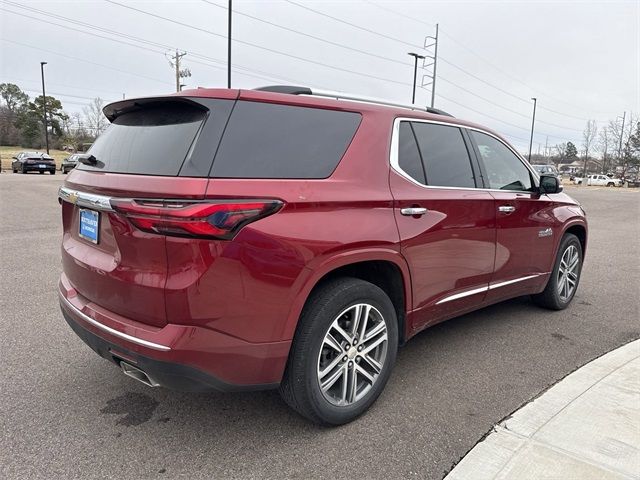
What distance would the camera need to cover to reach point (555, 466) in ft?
8.04

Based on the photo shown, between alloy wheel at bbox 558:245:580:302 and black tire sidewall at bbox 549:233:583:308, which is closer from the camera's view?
black tire sidewall at bbox 549:233:583:308

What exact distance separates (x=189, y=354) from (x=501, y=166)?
3093 mm

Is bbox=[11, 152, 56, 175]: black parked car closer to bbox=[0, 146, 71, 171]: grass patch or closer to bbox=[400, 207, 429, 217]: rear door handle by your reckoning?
bbox=[0, 146, 71, 171]: grass patch

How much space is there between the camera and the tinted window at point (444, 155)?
334 cm

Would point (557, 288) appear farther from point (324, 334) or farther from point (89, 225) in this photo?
point (89, 225)

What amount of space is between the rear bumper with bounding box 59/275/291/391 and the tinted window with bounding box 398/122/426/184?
4.55ft

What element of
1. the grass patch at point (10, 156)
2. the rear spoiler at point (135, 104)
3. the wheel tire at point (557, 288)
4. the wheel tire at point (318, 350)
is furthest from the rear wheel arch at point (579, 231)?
the grass patch at point (10, 156)

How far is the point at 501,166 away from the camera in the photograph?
13.6 feet

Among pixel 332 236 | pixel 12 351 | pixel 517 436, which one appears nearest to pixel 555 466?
pixel 517 436

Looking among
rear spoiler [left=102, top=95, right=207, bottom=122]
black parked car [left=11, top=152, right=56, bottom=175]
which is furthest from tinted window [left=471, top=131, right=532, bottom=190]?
black parked car [left=11, top=152, right=56, bottom=175]

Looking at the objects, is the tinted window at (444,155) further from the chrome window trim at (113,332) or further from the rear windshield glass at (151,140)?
the chrome window trim at (113,332)

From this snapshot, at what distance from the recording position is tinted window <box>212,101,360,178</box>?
92.0 inches

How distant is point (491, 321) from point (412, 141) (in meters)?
2.27

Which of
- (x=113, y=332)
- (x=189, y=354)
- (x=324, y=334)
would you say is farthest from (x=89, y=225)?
(x=324, y=334)
